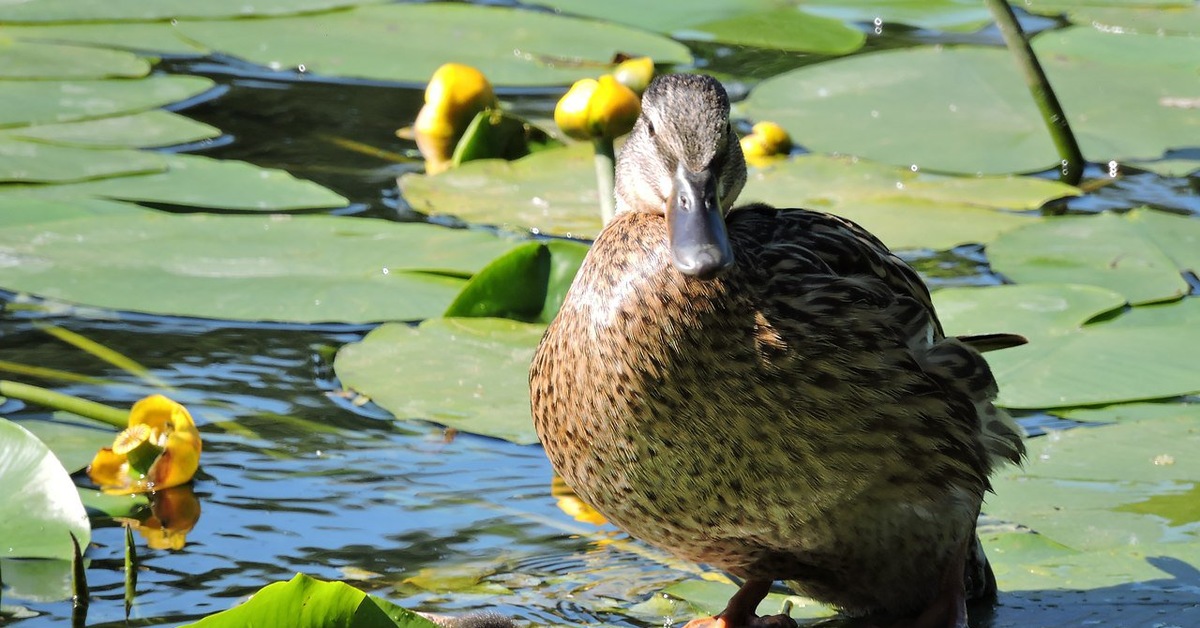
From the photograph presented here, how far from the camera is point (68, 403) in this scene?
12.5 feet

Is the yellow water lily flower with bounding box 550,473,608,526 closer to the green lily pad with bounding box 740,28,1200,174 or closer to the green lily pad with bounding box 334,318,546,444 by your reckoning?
the green lily pad with bounding box 334,318,546,444

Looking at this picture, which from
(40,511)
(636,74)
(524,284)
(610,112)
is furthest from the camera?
(636,74)

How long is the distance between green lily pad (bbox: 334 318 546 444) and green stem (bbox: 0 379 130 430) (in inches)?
23.8

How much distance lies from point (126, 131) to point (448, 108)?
1274 mm

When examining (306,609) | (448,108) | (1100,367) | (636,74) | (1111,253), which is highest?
(636,74)

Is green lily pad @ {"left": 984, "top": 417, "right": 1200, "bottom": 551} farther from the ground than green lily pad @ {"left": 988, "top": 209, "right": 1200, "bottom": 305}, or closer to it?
closer to it

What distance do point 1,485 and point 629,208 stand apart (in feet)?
4.71

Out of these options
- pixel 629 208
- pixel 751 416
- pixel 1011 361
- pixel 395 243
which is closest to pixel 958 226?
pixel 1011 361

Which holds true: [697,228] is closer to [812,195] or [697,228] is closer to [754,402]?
[754,402]

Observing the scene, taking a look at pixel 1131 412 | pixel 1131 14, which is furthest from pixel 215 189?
pixel 1131 14

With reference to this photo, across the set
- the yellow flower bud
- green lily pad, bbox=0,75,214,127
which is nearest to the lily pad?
green lily pad, bbox=0,75,214,127

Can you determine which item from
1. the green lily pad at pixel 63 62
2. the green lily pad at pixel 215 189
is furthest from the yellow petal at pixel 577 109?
the green lily pad at pixel 63 62

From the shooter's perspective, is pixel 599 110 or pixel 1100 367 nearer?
pixel 1100 367

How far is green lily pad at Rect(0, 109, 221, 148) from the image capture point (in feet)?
19.3
